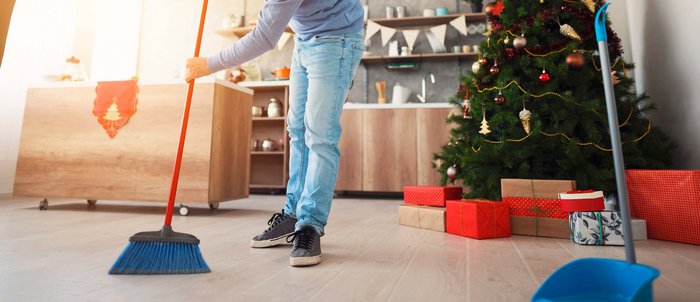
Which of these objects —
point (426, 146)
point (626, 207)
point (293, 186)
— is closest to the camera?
point (626, 207)

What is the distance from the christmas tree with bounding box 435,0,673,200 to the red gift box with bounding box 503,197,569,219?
0.67 feet

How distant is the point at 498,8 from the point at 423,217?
1.11 meters

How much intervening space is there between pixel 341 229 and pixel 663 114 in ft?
5.39

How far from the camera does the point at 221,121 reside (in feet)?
6.80

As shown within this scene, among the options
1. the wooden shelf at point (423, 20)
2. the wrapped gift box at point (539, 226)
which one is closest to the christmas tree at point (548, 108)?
the wrapped gift box at point (539, 226)

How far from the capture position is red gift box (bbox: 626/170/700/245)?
125 cm

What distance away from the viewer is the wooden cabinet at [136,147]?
2.00 meters

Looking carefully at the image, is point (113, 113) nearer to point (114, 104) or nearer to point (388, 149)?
point (114, 104)

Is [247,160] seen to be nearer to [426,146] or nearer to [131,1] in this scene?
[426,146]

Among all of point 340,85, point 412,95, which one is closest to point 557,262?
point 340,85

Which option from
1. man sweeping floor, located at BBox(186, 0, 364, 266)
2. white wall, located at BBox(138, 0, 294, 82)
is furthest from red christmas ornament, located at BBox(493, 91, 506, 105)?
white wall, located at BBox(138, 0, 294, 82)

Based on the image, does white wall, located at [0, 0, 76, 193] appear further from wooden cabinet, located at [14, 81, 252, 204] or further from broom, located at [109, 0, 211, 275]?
broom, located at [109, 0, 211, 275]

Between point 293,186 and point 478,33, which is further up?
point 478,33

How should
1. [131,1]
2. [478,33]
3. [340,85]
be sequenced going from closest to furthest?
[340,85], [478,33], [131,1]
